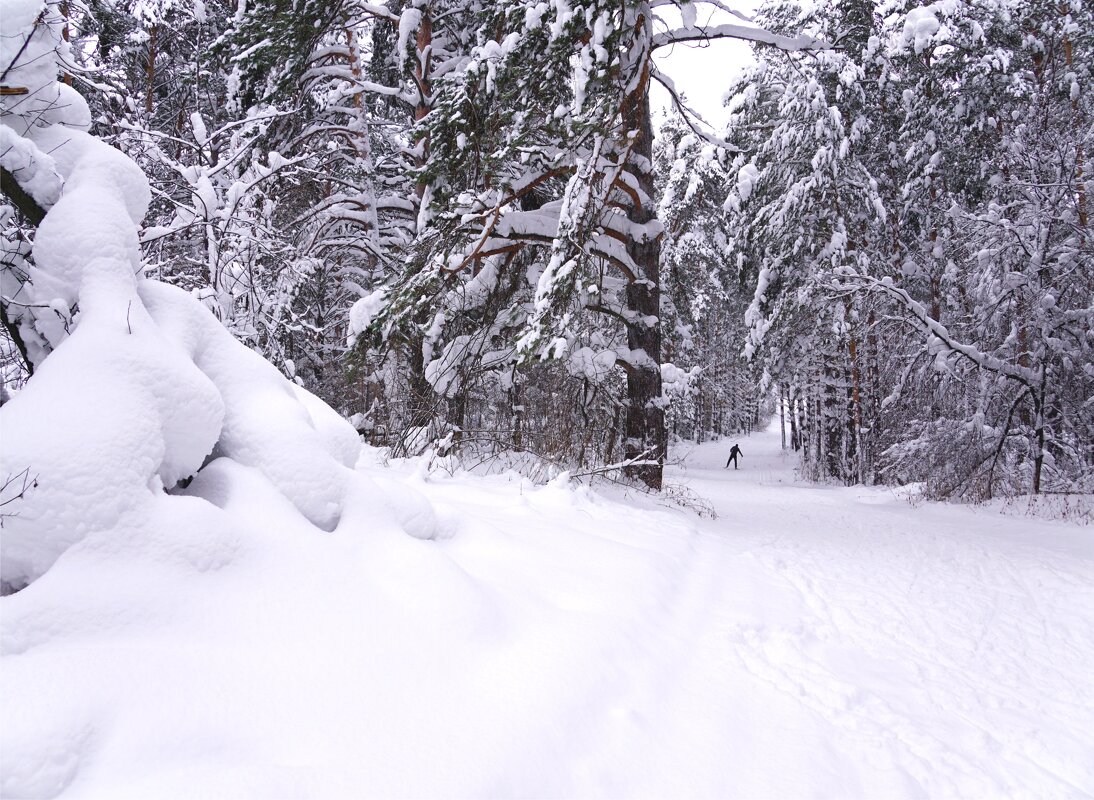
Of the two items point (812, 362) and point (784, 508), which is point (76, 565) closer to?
point (784, 508)

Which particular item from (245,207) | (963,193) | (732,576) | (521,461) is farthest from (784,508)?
(963,193)

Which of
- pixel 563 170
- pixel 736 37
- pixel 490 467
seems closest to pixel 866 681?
pixel 490 467

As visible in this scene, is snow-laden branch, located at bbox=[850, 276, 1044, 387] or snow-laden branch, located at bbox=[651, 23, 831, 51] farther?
snow-laden branch, located at bbox=[850, 276, 1044, 387]

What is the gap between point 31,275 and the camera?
2.33 meters

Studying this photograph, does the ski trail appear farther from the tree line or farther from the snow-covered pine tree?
the tree line

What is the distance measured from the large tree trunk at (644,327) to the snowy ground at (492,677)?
388 cm

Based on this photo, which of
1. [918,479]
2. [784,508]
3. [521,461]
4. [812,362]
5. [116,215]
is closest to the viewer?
[116,215]

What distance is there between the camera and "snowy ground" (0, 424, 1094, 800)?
1.49 m

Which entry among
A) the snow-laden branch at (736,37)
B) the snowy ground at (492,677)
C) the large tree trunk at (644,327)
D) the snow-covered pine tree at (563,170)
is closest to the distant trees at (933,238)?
the snow-laden branch at (736,37)

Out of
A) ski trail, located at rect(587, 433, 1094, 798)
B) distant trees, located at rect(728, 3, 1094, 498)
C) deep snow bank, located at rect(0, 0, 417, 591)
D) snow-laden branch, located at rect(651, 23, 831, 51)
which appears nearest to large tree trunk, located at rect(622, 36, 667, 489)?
snow-laden branch, located at rect(651, 23, 831, 51)

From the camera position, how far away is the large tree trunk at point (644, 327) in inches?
307

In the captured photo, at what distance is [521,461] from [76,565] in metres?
5.86

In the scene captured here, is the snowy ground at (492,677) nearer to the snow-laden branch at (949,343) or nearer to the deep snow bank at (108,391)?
the deep snow bank at (108,391)

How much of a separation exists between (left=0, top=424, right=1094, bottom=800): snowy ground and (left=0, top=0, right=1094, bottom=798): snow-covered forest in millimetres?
14
